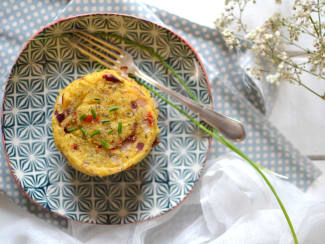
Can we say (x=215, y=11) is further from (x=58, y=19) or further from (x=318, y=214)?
(x=318, y=214)

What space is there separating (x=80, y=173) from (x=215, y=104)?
0.84 meters

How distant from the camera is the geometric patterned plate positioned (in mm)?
2086

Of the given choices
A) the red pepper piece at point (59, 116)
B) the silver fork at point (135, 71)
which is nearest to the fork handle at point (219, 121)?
the silver fork at point (135, 71)

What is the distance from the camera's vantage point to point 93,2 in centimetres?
216

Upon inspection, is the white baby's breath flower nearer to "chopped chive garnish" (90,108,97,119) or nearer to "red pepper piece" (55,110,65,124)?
"chopped chive garnish" (90,108,97,119)

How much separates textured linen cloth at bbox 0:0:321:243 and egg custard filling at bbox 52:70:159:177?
43 cm

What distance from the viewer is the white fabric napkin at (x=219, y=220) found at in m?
2.17

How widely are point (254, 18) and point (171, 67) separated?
593mm

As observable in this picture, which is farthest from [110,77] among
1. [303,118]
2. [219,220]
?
[303,118]

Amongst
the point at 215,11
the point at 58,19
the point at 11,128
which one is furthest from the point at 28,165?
the point at 215,11

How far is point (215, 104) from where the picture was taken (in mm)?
2250

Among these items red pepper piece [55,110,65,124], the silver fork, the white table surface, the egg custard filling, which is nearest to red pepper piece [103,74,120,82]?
the egg custard filling

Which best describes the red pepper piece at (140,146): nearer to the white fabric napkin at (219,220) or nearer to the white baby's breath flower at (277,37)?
the white fabric napkin at (219,220)

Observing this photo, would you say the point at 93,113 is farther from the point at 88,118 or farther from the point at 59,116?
the point at 59,116
